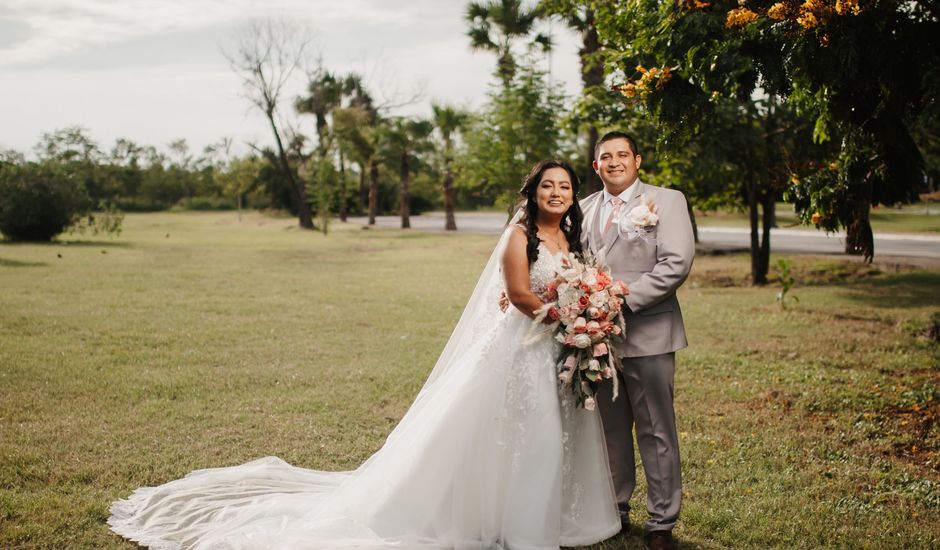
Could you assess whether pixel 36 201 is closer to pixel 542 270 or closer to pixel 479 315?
pixel 479 315

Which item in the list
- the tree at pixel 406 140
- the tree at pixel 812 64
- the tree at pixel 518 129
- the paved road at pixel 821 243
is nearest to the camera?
the tree at pixel 812 64

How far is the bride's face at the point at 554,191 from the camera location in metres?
4.39

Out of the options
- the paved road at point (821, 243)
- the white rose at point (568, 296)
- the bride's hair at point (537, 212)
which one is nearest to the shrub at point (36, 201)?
the paved road at point (821, 243)

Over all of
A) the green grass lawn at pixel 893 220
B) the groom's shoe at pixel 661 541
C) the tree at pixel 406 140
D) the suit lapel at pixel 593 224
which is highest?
the tree at pixel 406 140

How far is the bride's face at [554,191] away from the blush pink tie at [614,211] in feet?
1.09

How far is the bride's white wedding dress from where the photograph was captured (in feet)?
14.2

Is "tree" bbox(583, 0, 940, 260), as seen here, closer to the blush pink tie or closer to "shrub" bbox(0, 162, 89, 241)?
the blush pink tie

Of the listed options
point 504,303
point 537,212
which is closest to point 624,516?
point 504,303

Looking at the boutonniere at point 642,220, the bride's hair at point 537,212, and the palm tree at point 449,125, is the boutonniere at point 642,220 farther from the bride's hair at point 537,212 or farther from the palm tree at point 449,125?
the palm tree at point 449,125

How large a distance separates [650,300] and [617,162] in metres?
0.83

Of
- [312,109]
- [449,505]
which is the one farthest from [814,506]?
[312,109]

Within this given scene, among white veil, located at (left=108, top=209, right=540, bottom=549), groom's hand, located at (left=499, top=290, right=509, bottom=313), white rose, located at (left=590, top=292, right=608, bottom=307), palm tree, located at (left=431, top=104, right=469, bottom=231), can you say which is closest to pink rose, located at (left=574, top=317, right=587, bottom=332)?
white rose, located at (left=590, top=292, right=608, bottom=307)

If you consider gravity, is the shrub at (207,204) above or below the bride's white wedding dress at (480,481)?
above

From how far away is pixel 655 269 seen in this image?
4320 mm
